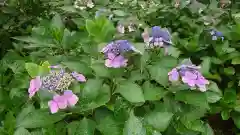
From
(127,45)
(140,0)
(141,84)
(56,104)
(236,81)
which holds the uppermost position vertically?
(127,45)

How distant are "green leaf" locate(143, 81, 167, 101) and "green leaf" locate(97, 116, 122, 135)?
6.0 inches

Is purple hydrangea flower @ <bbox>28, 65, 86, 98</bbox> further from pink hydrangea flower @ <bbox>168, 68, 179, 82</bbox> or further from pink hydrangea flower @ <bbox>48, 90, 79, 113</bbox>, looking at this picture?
pink hydrangea flower @ <bbox>168, 68, 179, 82</bbox>

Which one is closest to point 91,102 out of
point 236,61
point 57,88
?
point 57,88

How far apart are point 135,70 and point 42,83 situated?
0.39 metres

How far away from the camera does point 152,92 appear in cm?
144

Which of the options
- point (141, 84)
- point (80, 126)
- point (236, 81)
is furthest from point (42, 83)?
point (236, 81)

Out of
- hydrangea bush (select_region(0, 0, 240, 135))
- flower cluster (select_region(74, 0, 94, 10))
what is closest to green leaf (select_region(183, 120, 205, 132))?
hydrangea bush (select_region(0, 0, 240, 135))

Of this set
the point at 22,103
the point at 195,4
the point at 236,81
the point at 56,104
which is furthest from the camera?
the point at 195,4

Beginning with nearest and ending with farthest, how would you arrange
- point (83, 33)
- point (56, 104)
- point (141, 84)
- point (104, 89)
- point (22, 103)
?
1. point (56, 104)
2. point (104, 89)
3. point (141, 84)
4. point (22, 103)
5. point (83, 33)

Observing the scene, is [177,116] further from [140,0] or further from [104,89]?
[140,0]

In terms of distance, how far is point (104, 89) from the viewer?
140cm

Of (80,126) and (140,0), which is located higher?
(80,126)

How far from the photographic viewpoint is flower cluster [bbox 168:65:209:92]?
135cm

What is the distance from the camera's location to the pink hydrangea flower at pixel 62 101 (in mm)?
1248
